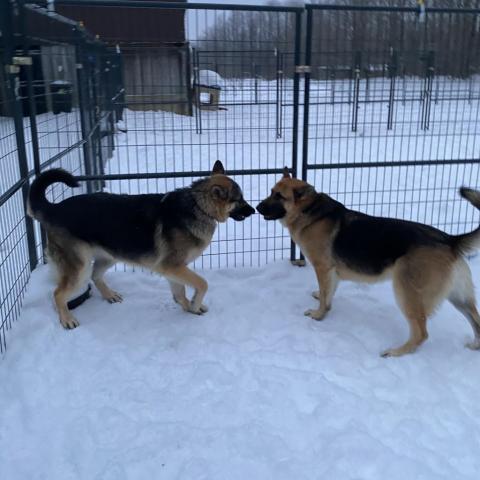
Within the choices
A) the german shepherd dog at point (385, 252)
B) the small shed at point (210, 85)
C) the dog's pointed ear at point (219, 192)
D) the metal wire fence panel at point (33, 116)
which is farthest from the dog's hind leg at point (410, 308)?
the small shed at point (210, 85)

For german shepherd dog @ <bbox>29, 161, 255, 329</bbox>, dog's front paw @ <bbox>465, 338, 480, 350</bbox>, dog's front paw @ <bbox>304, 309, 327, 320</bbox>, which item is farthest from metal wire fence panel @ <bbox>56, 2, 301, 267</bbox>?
dog's front paw @ <bbox>465, 338, 480, 350</bbox>

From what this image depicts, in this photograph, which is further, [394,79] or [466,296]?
[394,79]

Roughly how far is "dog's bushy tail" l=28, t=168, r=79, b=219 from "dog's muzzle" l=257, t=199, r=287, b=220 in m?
1.67

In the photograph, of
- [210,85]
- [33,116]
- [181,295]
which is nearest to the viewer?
[181,295]

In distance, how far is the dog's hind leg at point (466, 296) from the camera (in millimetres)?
3629

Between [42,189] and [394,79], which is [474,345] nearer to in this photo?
[42,189]

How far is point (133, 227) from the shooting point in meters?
4.19

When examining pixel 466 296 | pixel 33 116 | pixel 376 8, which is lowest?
pixel 466 296

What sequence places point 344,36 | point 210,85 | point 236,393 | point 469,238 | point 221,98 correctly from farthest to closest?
point 221,98
point 210,85
point 344,36
point 469,238
point 236,393

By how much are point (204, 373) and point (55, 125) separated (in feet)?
14.5

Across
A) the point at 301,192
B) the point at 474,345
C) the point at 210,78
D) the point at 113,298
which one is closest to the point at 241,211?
the point at 301,192

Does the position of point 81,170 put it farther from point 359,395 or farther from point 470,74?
point 470,74

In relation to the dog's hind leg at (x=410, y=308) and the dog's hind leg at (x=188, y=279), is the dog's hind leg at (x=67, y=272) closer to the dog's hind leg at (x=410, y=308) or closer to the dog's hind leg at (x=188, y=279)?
the dog's hind leg at (x=188, y=279)

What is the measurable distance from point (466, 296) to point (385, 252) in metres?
0.70
